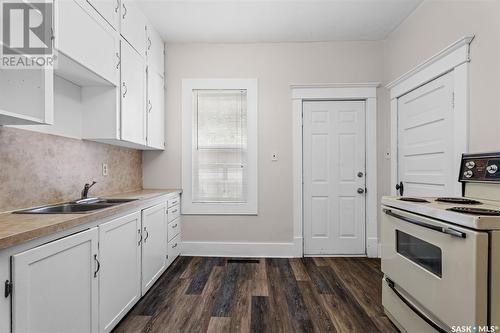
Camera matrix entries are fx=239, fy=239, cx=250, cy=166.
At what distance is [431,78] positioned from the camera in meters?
2.24

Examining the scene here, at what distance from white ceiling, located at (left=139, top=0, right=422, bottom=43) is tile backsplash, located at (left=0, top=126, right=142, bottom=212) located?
1.59m

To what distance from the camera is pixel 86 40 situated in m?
1.64

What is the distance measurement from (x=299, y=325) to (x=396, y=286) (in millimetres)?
752

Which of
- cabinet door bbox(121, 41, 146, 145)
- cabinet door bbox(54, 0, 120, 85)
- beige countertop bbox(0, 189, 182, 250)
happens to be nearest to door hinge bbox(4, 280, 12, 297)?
beige countertop bbox(0, 189, 182, 250)

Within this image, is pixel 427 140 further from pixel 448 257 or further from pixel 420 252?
pixel 448 257

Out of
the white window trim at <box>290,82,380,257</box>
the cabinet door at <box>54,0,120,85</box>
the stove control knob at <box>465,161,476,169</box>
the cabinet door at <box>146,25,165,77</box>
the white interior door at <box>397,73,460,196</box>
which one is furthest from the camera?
the white window trim at <box>290,82,380,257</box>

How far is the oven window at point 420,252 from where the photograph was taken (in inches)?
51.0

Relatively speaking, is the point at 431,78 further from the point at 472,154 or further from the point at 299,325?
the point at 299,325

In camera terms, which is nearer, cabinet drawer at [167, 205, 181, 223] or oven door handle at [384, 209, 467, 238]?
oven door handle at [384, 209, 467, 238]

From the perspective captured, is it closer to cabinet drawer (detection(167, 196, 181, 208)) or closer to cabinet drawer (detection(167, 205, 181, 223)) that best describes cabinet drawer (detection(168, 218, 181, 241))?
cabinet drawer (detection(167, 205, 181, 223))

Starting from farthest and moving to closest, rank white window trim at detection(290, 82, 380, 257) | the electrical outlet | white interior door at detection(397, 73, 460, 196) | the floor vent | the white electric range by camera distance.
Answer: white window trim at detection(290, 82, 380, 257)
the floor vent
the electrical outlet
white interior door at detection(397, 73, 460, 196)
the white electric range

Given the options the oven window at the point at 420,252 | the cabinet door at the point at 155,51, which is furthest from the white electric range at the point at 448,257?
the cabinet door at the point at 155,51

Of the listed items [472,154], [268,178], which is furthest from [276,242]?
[472,154]

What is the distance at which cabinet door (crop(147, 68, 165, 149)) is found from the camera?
2.72 m
